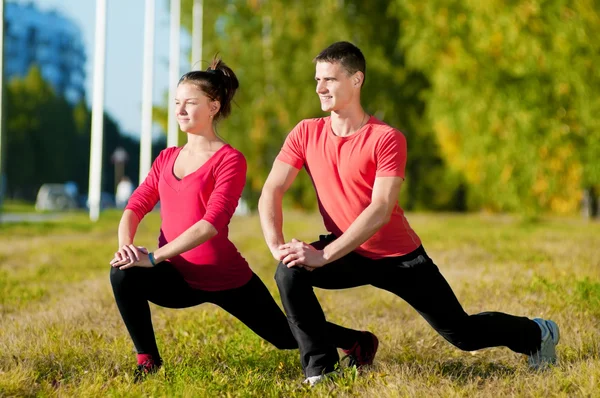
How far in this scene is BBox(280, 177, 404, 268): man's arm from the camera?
424 cm

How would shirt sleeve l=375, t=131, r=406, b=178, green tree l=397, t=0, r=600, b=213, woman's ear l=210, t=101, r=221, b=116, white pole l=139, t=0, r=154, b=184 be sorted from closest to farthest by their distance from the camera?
shirt sleeve l=375, t=131, r=406, b=178 → woman's ear l=210, t=101, r=221, b=116 → green tree l=397, t=0, r=600, b=213 → white pole l=139, t=0, r=154, b=184

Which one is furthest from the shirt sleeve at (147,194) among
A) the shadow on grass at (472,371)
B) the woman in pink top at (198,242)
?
the shadow on grass at (472,371)

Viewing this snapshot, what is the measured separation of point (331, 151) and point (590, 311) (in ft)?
9.19

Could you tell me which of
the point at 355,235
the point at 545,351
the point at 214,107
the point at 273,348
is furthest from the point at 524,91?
the point at 355,235

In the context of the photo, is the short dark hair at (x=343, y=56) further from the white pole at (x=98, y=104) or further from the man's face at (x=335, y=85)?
the white pole at (x=98, y=104)

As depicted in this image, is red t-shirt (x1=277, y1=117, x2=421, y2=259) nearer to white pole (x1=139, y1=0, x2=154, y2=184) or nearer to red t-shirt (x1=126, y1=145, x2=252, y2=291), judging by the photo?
red t-shirt (x1=126, y1=145, x2=252, y2=291)

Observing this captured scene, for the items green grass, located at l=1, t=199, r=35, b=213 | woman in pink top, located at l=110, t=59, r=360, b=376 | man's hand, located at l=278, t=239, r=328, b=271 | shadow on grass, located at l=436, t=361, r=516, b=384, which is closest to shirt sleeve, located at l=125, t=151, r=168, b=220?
woman in pink top, located at l=110, t=59, r=360, b=376

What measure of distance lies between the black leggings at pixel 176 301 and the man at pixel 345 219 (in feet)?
0.86

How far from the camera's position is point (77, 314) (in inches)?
266

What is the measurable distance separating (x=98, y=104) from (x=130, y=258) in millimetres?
21114

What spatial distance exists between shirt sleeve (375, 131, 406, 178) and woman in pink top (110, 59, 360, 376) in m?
0.71

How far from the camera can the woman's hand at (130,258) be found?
174 inches

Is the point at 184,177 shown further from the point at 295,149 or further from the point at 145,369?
the point at 145,369

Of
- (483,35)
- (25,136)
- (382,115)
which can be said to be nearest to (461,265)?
(483,35)
